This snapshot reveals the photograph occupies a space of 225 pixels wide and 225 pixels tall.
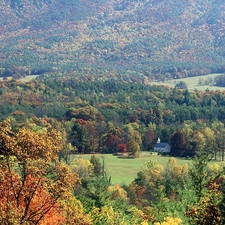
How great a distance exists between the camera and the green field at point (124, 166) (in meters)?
69.6

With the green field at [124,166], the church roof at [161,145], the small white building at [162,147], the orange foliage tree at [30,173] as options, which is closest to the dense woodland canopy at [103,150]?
the orange foliage tree at [30,173]

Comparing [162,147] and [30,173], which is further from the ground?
[162,147]

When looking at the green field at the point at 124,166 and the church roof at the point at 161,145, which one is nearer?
the green field at the point at 124,166

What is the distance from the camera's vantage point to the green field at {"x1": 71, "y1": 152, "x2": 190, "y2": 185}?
228 ft

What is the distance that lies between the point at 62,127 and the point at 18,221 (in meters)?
83.3

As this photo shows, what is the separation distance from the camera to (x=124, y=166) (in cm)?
7694

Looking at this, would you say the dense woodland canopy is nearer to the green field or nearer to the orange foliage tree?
the orange foliage tree

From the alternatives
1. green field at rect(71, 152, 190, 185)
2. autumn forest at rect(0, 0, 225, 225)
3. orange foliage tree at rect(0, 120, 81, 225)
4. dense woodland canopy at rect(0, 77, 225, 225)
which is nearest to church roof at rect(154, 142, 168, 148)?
autumn forest at rect(0, 0, 225, 225)

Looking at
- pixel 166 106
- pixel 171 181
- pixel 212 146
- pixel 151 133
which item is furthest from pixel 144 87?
pixel 171 181

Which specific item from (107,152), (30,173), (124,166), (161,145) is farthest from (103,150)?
→ (30,173)

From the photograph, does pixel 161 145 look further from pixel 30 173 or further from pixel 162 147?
pixel 30 173

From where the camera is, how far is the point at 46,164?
1703cm

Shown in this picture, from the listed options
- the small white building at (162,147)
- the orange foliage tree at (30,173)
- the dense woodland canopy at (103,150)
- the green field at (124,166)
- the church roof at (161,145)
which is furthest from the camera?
the church roof at (161,145)

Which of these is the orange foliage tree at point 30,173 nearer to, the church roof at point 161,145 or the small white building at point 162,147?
the small white building at point 162,147
